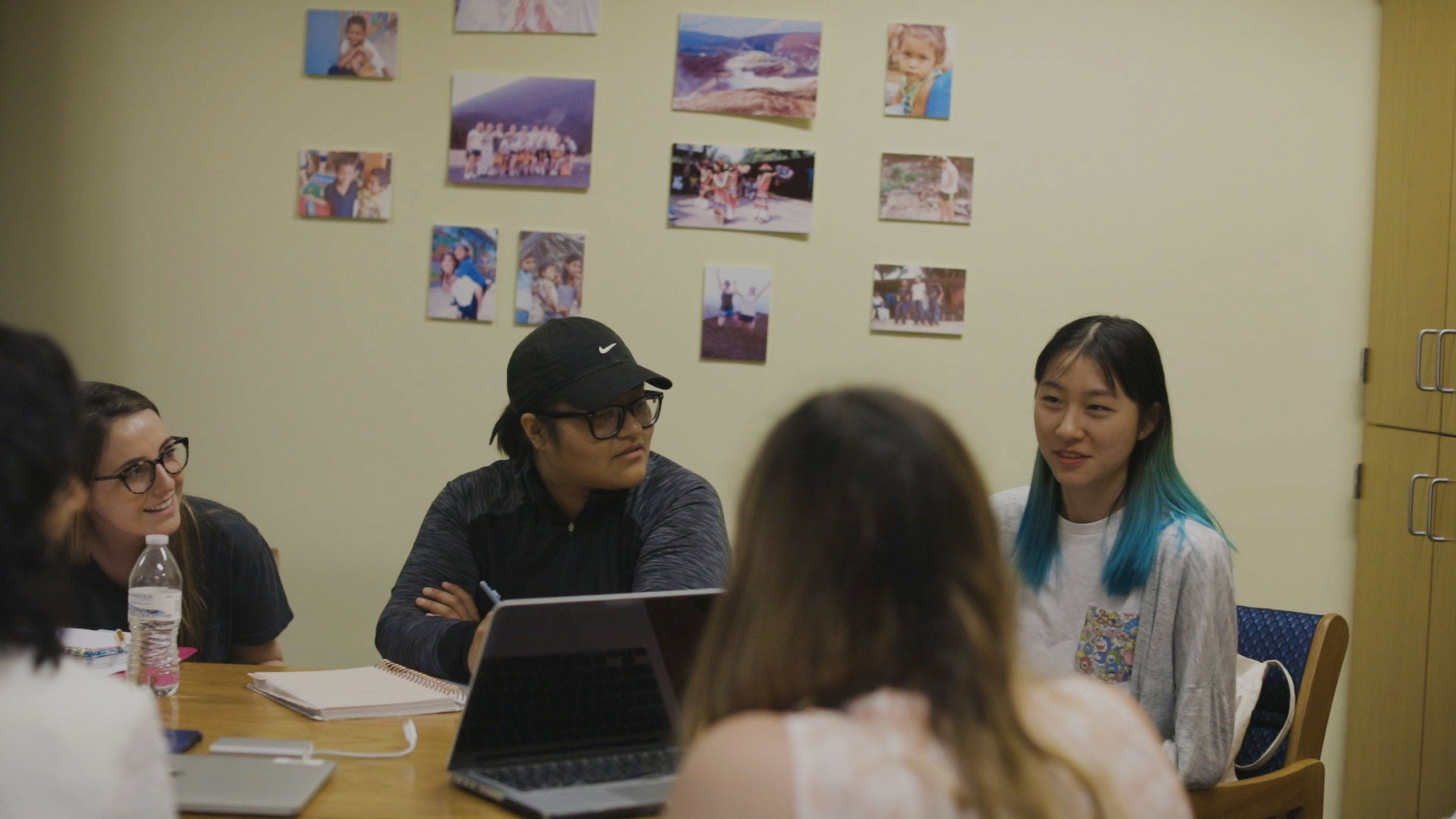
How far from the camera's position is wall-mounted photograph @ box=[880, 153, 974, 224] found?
11.1ft

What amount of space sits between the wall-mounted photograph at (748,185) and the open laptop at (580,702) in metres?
1.85

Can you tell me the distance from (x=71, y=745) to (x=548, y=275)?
2.42 meters

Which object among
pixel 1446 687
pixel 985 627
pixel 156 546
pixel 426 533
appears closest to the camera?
pixel 985 627

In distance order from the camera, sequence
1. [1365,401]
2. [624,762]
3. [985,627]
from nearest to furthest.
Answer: [985,627]
[624,762]
[1365,401]

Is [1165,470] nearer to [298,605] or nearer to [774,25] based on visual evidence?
[774,25]

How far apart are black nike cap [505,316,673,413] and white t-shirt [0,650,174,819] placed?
4.07ft

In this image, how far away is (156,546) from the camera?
2.16 meters

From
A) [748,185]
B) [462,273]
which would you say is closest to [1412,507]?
[748,185]

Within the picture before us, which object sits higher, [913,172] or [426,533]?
[913,172]

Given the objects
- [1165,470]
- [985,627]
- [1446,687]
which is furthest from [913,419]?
[1446,687]

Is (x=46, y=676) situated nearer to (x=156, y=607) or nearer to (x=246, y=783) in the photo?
(x=246, y=783)

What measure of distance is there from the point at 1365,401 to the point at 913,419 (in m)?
2.80

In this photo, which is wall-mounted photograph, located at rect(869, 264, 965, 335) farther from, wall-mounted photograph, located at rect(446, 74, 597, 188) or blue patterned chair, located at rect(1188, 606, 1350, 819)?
blue patterned chair, located at rect(1188, 606, 1350, 819)

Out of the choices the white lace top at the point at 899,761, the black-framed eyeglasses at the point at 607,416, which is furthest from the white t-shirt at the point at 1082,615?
the white lace top at the point at 899,761
